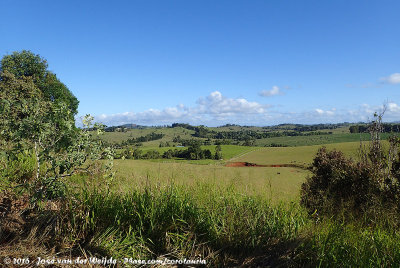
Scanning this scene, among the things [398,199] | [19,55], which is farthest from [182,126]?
[398,199]

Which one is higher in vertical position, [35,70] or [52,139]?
[35,70]

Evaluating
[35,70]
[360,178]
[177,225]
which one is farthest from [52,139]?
[35,70]

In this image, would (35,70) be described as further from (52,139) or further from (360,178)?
(360,178)


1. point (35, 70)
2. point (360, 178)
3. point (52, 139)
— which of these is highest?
point (35, 70)

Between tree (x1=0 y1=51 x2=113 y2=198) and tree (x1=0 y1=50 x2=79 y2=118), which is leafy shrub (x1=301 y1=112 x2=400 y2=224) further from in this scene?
tree (x1=0 y1=50 x2=79 y2=118)

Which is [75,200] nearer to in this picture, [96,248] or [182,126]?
[96,248]

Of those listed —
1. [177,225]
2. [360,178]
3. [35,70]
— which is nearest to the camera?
[177,225]

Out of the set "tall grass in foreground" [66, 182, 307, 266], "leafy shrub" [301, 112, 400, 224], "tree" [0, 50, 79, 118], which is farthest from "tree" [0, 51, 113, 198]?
"tree" [0, 50, 79, 118]

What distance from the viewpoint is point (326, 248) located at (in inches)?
109

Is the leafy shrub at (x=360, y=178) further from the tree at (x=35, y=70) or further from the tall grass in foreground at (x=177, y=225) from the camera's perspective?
the tree at (x=35, y=70)

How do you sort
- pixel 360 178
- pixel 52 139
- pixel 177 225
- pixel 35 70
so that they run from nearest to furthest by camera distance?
pixel 177 225, pixel 52 139, pixel 360 178, pixel 35 70

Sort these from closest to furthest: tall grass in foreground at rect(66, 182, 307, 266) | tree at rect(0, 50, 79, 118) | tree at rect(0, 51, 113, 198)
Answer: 1. tall grass in foreground at rect(66, 182, 307, 266)
2. tree at rect(0, 51, 113, 198)
3. tree at rect(0, 50, 79, 118)

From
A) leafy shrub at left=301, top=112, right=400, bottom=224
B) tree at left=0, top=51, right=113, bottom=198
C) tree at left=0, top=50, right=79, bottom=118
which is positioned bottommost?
leafy shrub at left=301, top=112, right=400, bottom=224

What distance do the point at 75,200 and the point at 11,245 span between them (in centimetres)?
88
